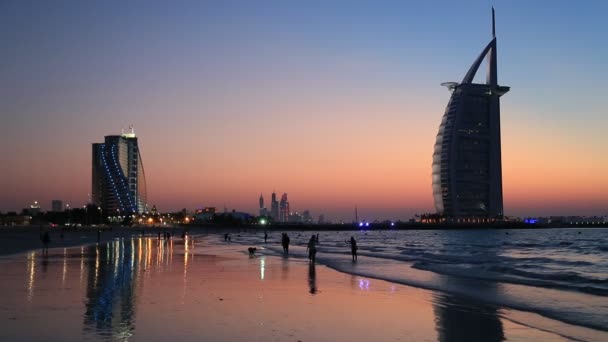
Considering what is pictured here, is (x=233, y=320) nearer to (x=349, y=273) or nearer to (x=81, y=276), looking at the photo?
(x=81, y=276)

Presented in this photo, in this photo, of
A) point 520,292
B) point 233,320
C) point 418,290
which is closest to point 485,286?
point 520,292

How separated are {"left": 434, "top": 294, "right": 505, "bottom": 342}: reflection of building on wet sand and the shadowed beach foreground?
0.03 metres

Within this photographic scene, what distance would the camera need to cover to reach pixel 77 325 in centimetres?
1266

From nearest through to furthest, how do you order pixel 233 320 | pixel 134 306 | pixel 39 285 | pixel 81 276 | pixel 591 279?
pixel 233 320
pixel 134 306
pixel 39 285
pixel 81 276
pixel 591 279

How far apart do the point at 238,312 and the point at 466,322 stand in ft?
19.3

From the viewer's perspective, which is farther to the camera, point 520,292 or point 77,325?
point 520,292

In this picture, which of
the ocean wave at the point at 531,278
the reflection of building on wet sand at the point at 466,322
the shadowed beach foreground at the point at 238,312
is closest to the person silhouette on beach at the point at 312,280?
the shadowed beach foreground at the point at 238,312

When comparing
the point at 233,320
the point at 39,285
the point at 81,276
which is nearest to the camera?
the point at 233,320

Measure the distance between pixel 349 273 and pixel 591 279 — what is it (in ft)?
39.7

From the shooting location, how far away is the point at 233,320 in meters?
13.9

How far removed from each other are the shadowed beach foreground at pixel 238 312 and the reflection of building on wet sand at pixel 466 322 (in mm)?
26

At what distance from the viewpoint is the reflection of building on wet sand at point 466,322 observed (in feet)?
42.5

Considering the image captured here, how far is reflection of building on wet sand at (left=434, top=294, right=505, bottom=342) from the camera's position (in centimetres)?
1295

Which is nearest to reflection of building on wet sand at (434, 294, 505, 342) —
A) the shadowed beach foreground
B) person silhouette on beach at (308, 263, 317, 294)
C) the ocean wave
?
the shadowed beach foreground
